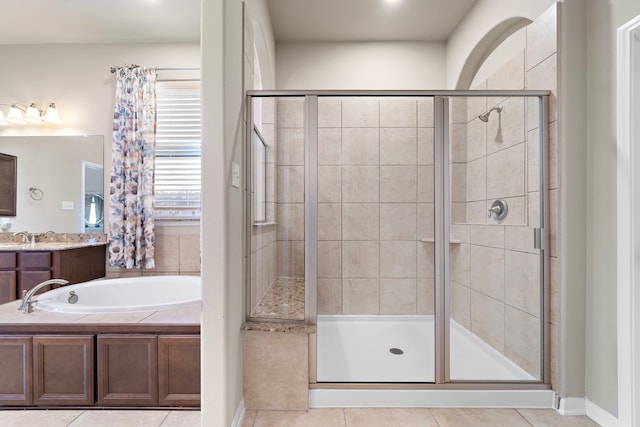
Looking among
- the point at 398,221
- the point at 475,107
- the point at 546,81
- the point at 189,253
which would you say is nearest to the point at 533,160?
the point at 546,81

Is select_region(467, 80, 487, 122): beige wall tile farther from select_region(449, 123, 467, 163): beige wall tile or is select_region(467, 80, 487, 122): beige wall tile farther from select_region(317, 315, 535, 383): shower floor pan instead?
select_region(317, 315, 535, 383): shower floor pan

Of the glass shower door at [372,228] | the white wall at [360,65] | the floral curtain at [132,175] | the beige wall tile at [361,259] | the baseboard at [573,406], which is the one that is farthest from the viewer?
the white wall at [360,65]

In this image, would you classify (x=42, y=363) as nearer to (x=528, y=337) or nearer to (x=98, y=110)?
(x=98, y=110)

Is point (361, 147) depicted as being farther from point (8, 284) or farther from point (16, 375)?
point (8, 284)

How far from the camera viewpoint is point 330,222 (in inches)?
106

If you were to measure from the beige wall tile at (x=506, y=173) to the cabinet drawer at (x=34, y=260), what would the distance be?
3.65 meters

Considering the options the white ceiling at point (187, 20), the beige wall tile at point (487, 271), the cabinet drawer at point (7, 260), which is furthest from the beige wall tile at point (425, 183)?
the cabinet drawer at point (7, 260)

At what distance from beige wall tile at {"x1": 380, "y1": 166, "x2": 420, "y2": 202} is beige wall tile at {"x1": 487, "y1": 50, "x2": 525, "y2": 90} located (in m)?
0.87

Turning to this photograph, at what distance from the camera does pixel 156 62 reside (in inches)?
124

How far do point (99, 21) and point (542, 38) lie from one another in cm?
362

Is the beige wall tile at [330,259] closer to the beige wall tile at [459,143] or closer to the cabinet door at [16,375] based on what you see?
the beige wall tile at [459,143]

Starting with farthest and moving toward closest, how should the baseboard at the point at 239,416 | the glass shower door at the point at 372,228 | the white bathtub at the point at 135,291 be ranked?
the white bathtub at the point at 135,291 < the glass shower door at the point at 372,228 < the baseboard at the point at 239,416

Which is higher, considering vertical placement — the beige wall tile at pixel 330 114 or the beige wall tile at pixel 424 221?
the beige wall tile at pixel 330 114

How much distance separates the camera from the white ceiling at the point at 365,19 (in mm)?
2717
